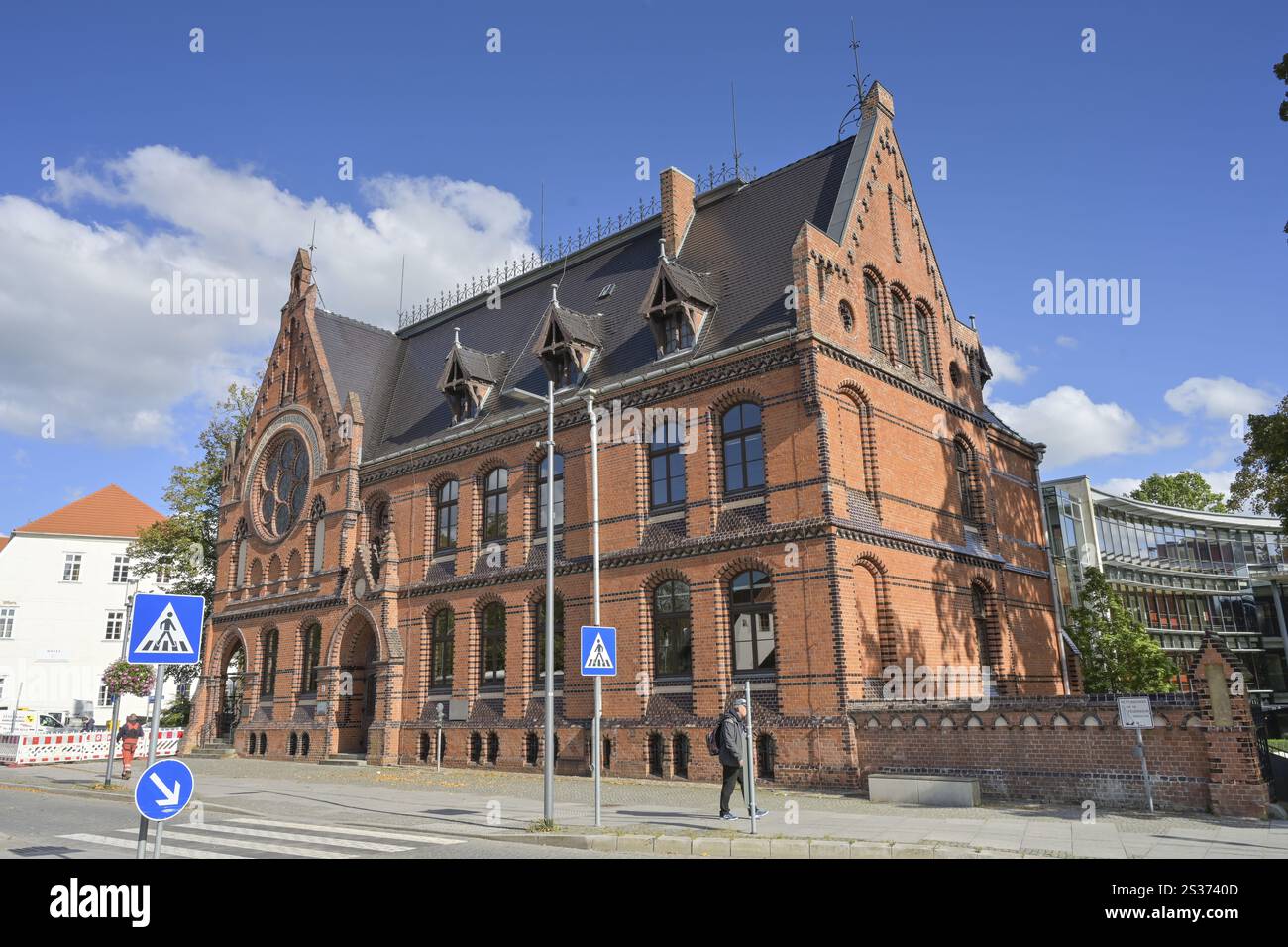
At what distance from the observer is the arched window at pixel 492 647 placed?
2605cm

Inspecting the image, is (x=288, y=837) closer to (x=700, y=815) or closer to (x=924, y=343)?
(x=700, y=815)

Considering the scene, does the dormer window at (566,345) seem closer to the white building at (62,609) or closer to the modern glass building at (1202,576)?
the modern glass building at (1202,576)

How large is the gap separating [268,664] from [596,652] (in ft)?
79.6

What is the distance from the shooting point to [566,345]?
25.5 metres

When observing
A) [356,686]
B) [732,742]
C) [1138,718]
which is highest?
[356,686]

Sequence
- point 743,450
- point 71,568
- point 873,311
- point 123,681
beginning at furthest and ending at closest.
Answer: point 71,568 < point 123,681 < point 873,311 < point 743,450

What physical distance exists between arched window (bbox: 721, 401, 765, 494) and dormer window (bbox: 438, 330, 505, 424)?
32.2ft

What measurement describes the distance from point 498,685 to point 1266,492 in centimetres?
1898

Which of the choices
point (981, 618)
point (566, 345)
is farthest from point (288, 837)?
point (981, 618)

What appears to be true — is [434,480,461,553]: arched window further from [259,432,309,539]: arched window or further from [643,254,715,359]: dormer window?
[643,254,715,359]: dormer window

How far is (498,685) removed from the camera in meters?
25.9

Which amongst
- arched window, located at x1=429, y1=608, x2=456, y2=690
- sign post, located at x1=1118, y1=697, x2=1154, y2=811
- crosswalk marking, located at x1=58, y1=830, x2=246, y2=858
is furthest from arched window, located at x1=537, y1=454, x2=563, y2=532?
sign post, located at x1=1118, y1=697, x2=1154, y2=811
